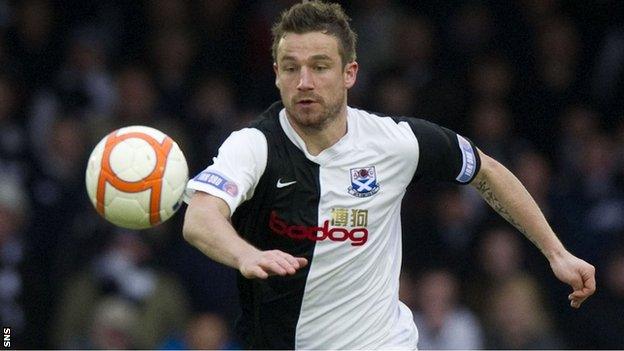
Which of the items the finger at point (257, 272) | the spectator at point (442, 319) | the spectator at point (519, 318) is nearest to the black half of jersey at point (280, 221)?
the finger at point (257, 272)

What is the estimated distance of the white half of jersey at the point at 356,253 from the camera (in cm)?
581

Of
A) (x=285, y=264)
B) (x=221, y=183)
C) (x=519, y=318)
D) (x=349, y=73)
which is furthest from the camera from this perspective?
(x=519, y=318)

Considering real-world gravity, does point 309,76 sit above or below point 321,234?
above

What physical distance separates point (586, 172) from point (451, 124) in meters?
1.21

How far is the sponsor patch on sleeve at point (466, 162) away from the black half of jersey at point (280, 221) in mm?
760

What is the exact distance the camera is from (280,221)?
5.79 metres

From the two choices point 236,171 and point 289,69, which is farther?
point 289,69

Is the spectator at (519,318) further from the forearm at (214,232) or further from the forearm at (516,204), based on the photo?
the forearm at (214,232)

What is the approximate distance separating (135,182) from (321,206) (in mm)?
830

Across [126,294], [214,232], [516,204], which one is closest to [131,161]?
[214,232]

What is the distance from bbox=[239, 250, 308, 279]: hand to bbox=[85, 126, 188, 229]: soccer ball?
1.02 meters

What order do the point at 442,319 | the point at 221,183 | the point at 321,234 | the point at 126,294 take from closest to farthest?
1. the point at 221,183
2. the point at 321,234
3. the point at 442,319
4. the point at 126,294

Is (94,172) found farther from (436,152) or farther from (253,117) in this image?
(253,117)

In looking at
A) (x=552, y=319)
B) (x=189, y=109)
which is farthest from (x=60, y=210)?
(x=552, y=319)
